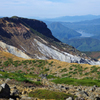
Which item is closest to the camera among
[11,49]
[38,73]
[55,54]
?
[38,73]

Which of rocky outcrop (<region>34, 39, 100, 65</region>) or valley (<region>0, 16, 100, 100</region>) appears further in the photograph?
rocky outcrop (<region>34, 39, 100, 65</region>)

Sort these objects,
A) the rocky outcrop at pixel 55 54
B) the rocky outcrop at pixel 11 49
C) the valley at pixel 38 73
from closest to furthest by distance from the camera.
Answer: the valley at pixel 38 73 < the rocky outcrop at pixel 11 49 < the rocky outcrop at pixel 55 54

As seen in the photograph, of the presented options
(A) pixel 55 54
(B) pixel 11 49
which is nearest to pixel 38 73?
(B) pixel 11 49

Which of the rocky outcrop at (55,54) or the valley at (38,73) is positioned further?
the rocky outcrop at (55,54)

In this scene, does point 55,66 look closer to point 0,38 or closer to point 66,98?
point 66,98

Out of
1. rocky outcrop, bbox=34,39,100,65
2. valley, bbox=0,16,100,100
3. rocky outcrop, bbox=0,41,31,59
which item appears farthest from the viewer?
rocky outcrop, bbox=34,39,100,65

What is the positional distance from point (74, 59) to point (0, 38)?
30499mm

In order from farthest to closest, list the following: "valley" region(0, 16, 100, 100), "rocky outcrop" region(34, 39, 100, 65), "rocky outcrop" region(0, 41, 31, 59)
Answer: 1. "rocky outcrop" region(34, 39, 100, 65)
2. "rocky outcrop" region(0, 41, 31, 59)
3. "valley" region(0, 16, 100, 100)

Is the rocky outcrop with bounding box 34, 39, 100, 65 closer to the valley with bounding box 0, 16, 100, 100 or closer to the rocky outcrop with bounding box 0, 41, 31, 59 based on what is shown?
the valley with bounding box 0, 16, 100, 100

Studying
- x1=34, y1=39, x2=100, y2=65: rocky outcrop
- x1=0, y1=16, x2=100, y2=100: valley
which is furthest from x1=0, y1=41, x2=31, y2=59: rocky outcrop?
x1=34, y1=39, x2=100, y2=65: rocky outcrop

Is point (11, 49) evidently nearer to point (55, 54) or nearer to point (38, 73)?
point (55, 54)

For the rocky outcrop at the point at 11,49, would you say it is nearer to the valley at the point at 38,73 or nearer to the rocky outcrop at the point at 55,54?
the valley at the point at 38,73

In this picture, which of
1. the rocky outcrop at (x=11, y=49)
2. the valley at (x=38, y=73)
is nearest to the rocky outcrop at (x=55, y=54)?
the valley at (x=38, y=73)

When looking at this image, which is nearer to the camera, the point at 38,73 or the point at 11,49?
the point at 38,73
